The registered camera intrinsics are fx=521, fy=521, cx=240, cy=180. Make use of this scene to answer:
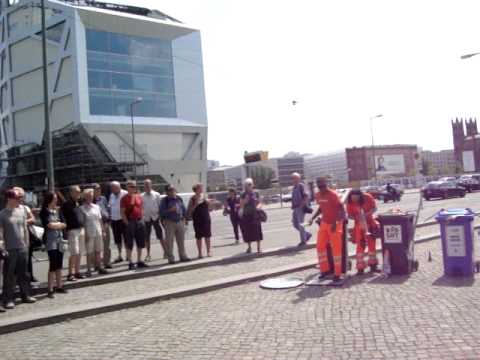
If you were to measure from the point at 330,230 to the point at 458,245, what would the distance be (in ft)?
6.19

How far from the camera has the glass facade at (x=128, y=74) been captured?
186 feet

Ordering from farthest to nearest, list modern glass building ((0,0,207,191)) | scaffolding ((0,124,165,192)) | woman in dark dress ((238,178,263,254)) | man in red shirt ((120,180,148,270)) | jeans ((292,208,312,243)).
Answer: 1. modern glass building ((0,0,207,191))
2. scaffolding ((0,124,165,192))
3. jeans ((292,208,312,243))
4. woman in dark dress ((238,178,263,254))
5. man in red shirt ((120,180,148,270))

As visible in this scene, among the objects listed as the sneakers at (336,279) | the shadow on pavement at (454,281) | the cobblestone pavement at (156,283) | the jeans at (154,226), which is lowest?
the shadow on pavement at (454,281)

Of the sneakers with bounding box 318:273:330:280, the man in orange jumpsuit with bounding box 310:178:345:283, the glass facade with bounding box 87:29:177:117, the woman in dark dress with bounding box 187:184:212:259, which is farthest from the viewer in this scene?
the glass facade with bounding box 87:29:177:117

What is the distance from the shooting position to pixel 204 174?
218 feet

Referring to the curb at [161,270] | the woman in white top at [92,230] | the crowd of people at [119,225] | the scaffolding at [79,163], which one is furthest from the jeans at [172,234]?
the scaffolding at [79,163]

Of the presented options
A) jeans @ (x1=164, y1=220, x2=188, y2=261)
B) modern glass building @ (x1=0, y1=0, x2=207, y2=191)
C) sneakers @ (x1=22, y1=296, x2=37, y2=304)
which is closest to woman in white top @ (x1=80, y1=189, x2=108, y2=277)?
jeans @ (x1=164, y1=220, x2=188, y2=261)

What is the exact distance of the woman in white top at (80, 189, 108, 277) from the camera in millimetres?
9391

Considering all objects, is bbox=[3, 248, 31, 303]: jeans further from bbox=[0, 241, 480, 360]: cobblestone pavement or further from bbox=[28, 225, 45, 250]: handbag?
bbox=[0, 241, 480, 360]: cobblestone pavement

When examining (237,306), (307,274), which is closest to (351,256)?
(307,274)

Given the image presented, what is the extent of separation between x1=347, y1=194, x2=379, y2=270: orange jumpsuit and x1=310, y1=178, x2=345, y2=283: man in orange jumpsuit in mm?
611

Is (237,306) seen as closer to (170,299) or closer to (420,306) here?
(170,299)

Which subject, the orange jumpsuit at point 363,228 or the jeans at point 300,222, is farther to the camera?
the jeans at point 300,222

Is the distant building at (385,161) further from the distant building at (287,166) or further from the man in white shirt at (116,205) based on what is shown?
the man in white shirt at (116,205)
